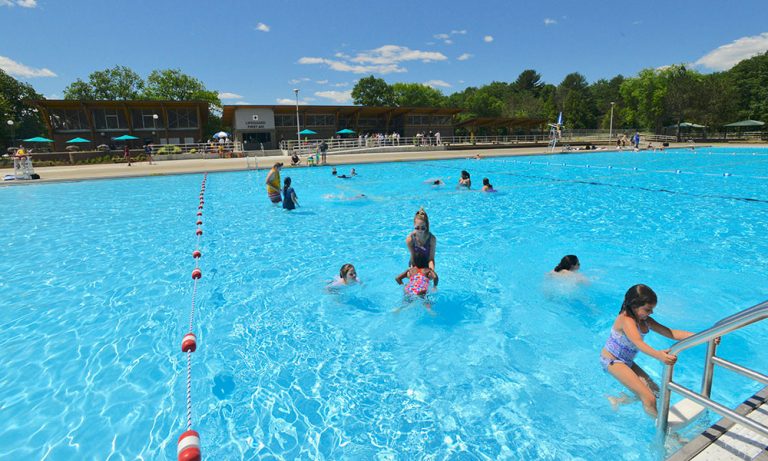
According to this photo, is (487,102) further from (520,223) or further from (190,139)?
(520,223)

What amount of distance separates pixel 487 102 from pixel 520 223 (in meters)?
77.0

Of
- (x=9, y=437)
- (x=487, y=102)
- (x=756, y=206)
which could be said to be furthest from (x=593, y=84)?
(x=9, y=437)

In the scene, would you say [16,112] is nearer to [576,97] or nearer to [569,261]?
[569,261]

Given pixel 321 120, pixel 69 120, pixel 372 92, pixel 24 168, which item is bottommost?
pixel 24 168

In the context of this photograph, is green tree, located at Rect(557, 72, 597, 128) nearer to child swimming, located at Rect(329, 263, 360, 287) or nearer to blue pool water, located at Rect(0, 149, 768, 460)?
blue pool water, located at Rect(0, 149, 768, 460)

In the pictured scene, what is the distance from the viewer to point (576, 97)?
72688 millimetres

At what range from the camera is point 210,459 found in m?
3.24

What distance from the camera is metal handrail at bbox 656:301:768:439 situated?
178 centimetres

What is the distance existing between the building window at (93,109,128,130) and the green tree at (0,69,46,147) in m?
11.0

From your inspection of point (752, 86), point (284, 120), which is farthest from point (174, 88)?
point (752, 86)

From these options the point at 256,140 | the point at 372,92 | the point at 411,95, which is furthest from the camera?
the point at 411,95

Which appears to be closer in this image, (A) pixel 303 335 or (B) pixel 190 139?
(A) pixel 303 335

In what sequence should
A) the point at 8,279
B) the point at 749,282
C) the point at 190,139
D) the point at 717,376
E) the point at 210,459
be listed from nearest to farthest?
the point at 210,459 → the point at 717,376 → the point at 749,282 → the point at 8,279 → the point at 190,139

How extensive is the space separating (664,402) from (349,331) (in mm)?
3474
